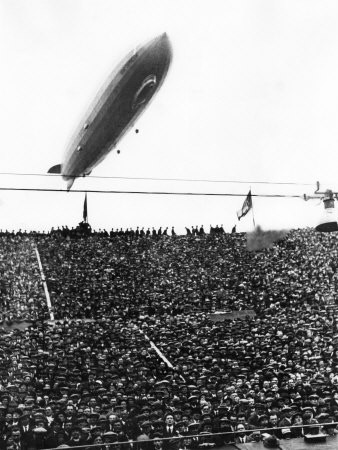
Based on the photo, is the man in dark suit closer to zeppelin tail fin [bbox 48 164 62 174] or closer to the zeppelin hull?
the zeppelin hull

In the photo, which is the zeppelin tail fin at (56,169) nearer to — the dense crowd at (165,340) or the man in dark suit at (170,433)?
the dense crowd at (165,340)

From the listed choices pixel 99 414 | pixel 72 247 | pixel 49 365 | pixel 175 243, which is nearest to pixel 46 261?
pixel 72 247

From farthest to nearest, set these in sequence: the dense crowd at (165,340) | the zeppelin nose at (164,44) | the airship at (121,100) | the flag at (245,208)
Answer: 1. the flag at (245,208)
2. the zeppelin nose at (164,44)
3. the airship at (121,100)
4. the dense crowd at (165,340)

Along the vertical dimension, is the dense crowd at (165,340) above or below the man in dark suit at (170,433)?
above

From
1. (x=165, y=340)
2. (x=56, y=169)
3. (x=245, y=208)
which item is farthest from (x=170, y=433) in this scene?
(x=165, y=340)

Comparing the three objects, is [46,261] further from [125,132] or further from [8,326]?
[125,132]

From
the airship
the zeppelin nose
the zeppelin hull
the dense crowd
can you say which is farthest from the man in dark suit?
the zeppelin nose

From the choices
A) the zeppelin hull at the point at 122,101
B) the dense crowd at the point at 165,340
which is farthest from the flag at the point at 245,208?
the dense crowd at the point at 165,340
